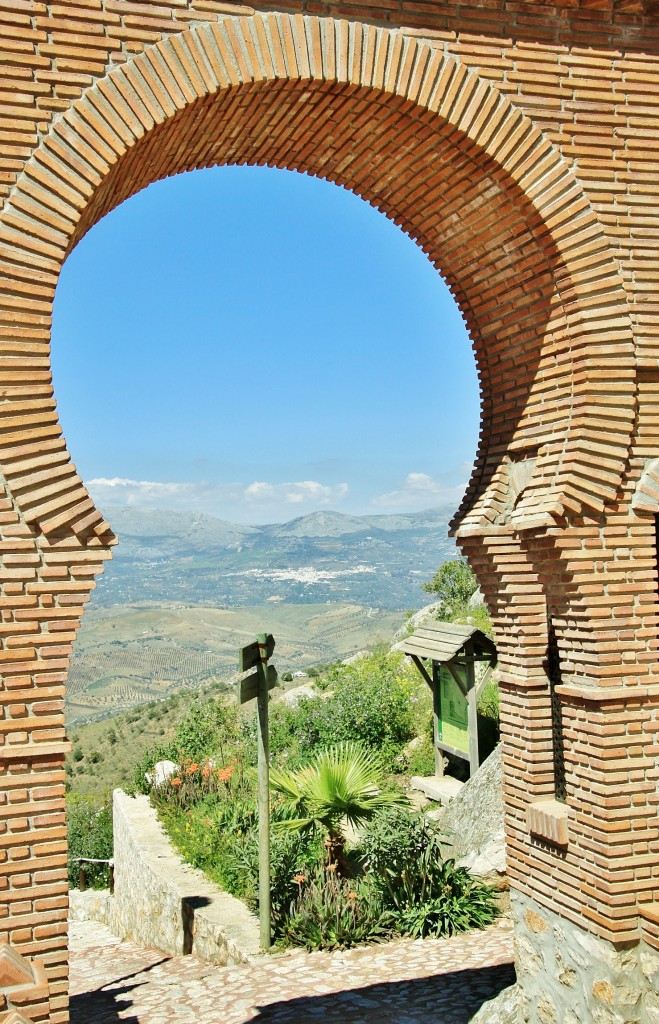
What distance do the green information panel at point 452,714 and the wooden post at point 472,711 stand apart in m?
0.21

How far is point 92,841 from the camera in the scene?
55.5 ft

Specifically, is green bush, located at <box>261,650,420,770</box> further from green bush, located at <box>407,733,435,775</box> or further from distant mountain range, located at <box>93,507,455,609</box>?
distant mountain range, located at <box>93,507,455,609</box>

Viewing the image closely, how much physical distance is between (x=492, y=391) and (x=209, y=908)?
6.41 metres

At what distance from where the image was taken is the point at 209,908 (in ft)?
30.7

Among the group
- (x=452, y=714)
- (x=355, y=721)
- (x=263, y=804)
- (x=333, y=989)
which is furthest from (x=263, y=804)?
(x=355, y=721)

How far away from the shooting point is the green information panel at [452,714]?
1190 cm

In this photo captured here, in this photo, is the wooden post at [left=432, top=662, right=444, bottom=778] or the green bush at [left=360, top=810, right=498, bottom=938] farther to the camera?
the wooden post at [left=432, top=662, right=444, bottom=778]

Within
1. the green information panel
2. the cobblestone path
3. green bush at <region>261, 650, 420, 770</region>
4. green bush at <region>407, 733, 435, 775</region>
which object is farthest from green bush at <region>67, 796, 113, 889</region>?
the cobblestone path

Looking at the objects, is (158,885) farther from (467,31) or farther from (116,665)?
(116,665)

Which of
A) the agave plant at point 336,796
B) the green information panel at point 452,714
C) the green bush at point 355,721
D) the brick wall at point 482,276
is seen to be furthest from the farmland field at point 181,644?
the brick wall at point 482,276

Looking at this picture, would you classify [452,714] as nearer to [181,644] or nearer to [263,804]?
[263,804]

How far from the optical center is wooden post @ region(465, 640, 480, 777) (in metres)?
11.5

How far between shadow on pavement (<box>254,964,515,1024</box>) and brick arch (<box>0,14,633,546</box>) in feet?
12.0

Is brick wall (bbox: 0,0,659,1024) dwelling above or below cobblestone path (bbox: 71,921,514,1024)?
above
